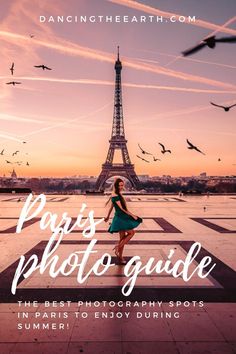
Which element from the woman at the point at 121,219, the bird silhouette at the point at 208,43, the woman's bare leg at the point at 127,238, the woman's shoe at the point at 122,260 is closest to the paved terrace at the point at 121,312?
the woman's shoe at the point at 122,260

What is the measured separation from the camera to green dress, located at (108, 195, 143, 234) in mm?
6965

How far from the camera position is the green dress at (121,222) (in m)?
6.96

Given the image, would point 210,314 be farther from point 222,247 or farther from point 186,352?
point 222,247

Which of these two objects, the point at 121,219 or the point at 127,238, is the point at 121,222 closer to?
the point at 121,219

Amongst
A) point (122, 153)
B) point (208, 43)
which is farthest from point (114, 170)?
point (208, 43)

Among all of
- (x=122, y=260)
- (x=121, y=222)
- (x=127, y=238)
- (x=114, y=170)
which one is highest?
(x=121, y=222)

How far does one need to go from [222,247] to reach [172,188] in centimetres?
9678

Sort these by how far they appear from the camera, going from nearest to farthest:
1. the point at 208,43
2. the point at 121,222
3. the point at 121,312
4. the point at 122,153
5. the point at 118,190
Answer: the point at 208,43, the point at 121,312, the point at 121,222, the point at 118,190, the point at 122,153

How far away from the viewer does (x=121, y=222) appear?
6996 mm

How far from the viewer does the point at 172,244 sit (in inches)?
350

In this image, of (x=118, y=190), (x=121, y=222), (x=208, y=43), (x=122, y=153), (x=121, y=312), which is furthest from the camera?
(x=122, y=153)

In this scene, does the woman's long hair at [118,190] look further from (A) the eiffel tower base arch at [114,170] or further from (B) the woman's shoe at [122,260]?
(A) the eiffel tower base arch at [114,170]

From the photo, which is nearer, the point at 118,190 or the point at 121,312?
the point at 121,312

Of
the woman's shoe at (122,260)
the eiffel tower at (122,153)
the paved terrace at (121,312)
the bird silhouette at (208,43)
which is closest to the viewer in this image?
the bird silhouette at (208,43)
